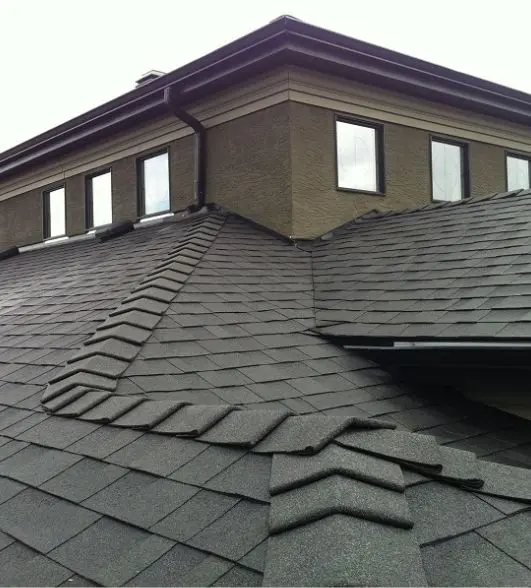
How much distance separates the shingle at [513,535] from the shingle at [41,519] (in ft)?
4.99

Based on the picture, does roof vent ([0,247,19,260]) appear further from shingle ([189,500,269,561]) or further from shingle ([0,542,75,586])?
shingle ([189,500,269,561])

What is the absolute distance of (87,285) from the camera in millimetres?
7672

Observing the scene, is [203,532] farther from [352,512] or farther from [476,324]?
[476,324]

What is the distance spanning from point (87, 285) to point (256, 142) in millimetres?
3626

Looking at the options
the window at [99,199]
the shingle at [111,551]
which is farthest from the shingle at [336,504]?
the window at [99,199]

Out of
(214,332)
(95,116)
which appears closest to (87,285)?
(214,332)

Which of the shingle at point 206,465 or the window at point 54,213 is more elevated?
the window at point 54,213

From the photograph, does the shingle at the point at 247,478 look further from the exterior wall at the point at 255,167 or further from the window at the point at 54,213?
the window at the point at 54,213

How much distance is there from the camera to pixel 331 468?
2250 millimetres

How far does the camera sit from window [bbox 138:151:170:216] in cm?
1132

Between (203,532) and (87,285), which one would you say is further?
(87,285)

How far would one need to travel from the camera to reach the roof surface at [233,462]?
6.43ft

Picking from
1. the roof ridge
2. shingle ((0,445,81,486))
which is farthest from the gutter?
shingle ((0,445,81,486))

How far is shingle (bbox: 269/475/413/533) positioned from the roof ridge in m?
2.02
